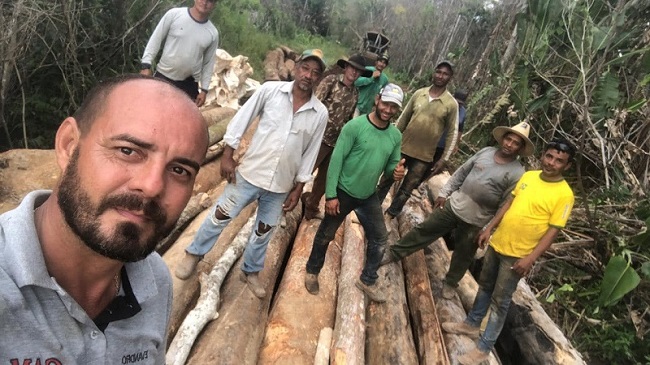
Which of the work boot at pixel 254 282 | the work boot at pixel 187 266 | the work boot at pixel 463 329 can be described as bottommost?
the work boot at pixel 463 329

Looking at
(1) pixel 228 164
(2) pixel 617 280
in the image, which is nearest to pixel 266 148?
(1) pixel 228 164

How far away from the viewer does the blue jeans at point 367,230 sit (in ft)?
12.0

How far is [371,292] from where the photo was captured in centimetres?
370

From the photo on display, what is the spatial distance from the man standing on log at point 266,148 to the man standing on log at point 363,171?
38cm

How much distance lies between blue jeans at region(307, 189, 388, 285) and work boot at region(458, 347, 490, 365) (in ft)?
3.29

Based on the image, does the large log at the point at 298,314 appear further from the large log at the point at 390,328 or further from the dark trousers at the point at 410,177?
the dark trousers at the point at 410,177

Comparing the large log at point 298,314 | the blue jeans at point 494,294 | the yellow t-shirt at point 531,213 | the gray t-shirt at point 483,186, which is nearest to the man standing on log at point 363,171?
the large log at point 298,314

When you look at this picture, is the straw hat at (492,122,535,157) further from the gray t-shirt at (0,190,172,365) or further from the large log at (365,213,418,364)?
the gray t-shirt at (0,190,172,365)

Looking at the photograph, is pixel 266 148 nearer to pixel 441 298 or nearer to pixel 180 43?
pixel 180 43

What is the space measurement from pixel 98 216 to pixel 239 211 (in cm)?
218

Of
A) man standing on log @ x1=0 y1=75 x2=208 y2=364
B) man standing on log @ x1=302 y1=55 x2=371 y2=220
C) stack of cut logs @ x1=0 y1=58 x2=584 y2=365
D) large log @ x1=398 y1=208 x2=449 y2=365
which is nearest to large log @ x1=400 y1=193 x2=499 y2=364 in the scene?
stack of cut logs @ x1=0 y1=58 x2=584 y2=365

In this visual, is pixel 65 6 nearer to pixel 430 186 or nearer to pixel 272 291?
pixel 272 291

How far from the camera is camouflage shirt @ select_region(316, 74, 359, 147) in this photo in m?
4.63

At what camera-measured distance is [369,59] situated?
770 cm
